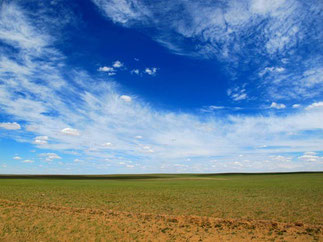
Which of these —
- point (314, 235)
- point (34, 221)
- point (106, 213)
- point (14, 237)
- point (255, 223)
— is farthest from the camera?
point (106, 213)

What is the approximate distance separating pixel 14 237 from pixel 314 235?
826 inches

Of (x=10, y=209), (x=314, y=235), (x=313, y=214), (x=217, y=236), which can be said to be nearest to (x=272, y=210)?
(x=313, y=214)

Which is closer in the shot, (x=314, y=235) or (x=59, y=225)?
(x=314, y=235)

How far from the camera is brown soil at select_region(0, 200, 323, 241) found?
16359mm

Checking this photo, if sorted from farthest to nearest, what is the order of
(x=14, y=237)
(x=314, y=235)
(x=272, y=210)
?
(x=272, y=210)
(x=14, y=237)
(x=314, y=235)

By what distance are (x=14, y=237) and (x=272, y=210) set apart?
25.0m

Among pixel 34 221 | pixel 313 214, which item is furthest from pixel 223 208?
pixel 34 221

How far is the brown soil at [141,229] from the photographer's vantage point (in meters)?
16.4

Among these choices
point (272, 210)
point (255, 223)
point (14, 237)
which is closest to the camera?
point (14, 237)

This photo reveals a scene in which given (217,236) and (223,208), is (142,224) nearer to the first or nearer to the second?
(217,236)

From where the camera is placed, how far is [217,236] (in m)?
16.4

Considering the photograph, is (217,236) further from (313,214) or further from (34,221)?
(34,221)

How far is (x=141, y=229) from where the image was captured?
718 inches

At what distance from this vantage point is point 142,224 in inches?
768
